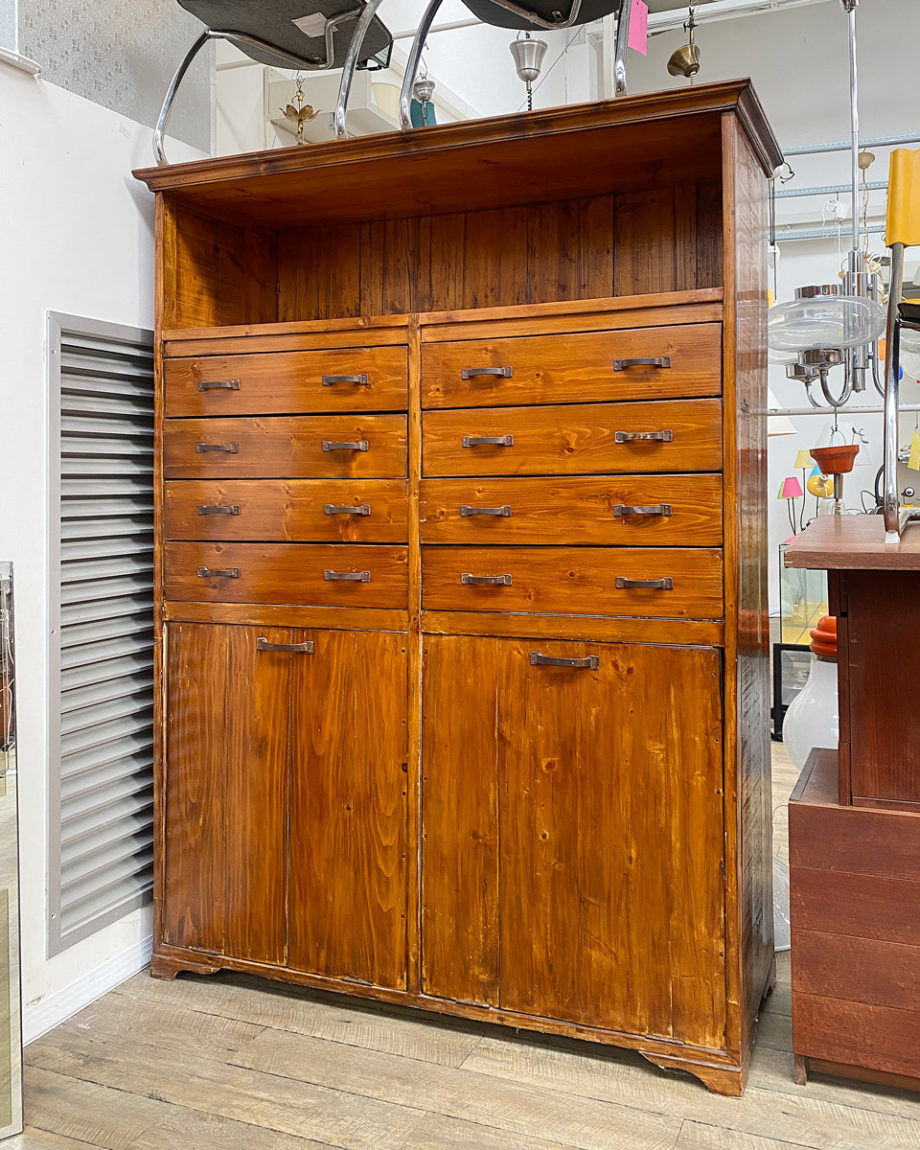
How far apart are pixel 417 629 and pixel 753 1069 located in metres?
1.09

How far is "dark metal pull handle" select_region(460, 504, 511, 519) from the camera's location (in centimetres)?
193

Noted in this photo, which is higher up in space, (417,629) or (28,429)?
(28,429)

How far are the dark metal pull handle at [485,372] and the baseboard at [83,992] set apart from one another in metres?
1.55

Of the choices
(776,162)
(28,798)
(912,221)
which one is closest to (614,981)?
(28,798)

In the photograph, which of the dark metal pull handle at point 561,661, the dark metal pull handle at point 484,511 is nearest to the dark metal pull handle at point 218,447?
the dark metal pull handle at point 484,511

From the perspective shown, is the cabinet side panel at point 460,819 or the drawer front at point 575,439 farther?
the cabinet side panel at point 460,819

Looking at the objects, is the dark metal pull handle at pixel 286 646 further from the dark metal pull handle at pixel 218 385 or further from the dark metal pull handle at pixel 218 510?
the dark metal pull handle at pixel 218 385

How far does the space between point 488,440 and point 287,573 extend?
549mm

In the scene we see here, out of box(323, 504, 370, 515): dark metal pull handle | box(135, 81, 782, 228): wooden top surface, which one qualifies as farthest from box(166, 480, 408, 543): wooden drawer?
box(135, 81, 782, 228): wooden top surface

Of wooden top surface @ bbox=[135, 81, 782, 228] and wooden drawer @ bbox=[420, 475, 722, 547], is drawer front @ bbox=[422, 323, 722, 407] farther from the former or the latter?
wooden top surface @ bbox=[135, 81, 782, 228]

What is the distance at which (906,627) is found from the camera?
1689 mm

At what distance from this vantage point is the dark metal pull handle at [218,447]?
2.17 metres

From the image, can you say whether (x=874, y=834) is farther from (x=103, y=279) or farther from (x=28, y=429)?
(x=103, y=279)

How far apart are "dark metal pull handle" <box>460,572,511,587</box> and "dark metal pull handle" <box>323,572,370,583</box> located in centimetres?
22
